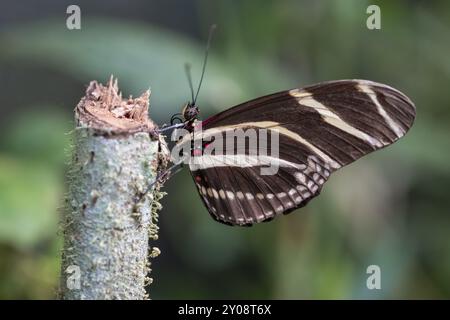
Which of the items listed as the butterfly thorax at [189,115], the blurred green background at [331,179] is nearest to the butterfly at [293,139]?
the butterfly thorax at [189,115]

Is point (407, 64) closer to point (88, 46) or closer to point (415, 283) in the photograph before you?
point (415, 283)

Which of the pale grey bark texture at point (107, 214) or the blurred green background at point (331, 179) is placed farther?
the blurred green background at point (331, 179)

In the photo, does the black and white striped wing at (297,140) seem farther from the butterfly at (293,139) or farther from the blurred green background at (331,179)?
the blurred green background at (331,179)

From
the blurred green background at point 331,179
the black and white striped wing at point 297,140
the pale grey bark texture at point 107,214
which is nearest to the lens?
the pale grey bark texture at point 107,214

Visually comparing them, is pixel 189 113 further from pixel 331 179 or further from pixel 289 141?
pixel 331 179

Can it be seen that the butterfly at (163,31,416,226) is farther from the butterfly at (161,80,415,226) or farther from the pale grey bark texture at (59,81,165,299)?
the pale grey bark texture at (59,81,165,299)

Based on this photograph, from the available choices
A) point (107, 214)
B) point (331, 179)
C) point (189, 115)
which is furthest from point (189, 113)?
point (331, 179)

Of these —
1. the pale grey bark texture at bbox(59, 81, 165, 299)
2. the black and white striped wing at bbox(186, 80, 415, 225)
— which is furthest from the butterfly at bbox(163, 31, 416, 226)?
the pale grey bark texture at bbox(59, 81, 165, 299)
